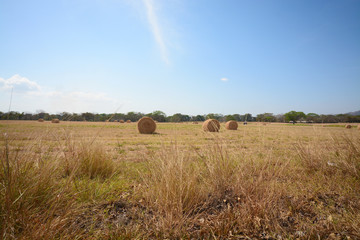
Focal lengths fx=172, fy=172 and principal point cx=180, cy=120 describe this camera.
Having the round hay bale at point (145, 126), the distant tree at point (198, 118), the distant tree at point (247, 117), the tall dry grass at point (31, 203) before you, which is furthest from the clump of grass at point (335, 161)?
the round hay bale at point (145, 126)

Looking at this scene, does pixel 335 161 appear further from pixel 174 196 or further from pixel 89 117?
pixel 89 117

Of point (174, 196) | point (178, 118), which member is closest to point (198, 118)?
point (178, 118)

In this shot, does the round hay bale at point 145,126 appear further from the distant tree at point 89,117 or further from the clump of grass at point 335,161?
the clump of grass at point 335,161

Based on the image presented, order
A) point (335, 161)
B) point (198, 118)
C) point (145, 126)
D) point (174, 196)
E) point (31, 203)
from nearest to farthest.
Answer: point (31, 203)
point (174, 196)
point (198, 118)
point (335, 161)
point (145, 126)

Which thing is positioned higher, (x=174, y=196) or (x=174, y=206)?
(x=174, y=196)

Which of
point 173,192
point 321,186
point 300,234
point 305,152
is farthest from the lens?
point 305,152

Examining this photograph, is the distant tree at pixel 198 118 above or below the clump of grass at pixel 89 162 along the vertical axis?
above

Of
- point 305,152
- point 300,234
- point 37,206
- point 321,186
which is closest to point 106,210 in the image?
point 37,206

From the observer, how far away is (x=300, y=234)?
1.87 meters

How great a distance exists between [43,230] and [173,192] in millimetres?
1340

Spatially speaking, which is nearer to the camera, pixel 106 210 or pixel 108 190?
pixel 106 210

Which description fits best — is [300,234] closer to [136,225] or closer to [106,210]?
[136,225]

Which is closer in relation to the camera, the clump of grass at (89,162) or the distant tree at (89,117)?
the clump of grass at (89,162)

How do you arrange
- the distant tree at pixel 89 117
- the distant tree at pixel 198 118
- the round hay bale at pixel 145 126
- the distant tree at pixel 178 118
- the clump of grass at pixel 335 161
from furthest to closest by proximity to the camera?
1. the round hay bale at pixel 145 126
2. the clump of grass at pixel 335 161
3. the distant tree at pixel 89 117
4. the distant tree at pixel 198 118
5. the distant tree at pixel 178 118
